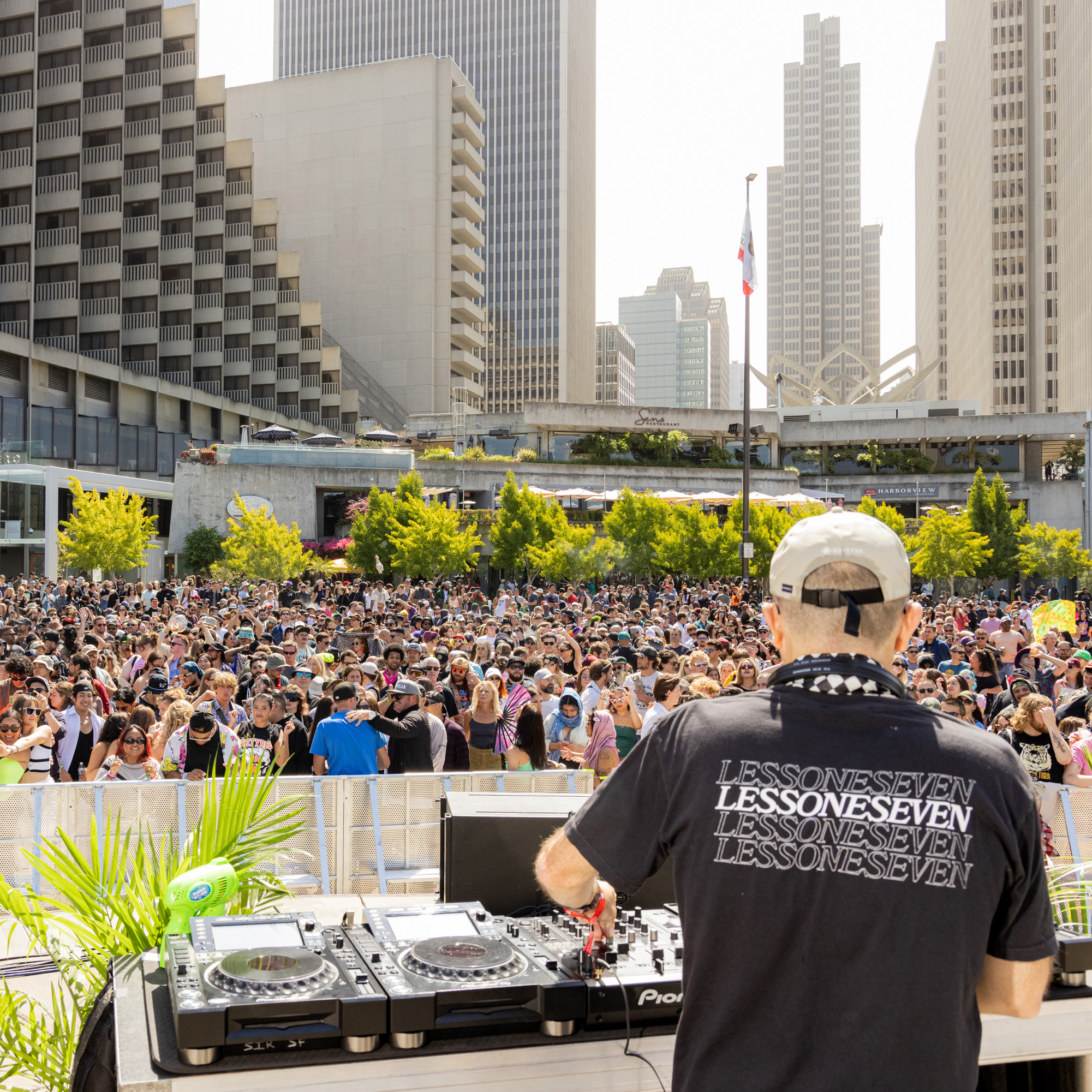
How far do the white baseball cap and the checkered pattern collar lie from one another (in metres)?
0.08

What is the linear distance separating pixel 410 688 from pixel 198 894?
16.1 feet

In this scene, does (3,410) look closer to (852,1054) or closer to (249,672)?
(249,672)

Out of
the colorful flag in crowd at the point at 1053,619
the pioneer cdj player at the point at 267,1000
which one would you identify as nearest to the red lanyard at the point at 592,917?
the pioneer cdj player at the point at 267,1000

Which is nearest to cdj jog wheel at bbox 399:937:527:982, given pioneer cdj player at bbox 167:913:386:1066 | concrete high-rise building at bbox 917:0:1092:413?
pioneer cdj player at bbox 167:913:386:1066

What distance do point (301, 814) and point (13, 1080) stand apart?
298 cm

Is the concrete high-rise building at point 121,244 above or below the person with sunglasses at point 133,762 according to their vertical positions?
above

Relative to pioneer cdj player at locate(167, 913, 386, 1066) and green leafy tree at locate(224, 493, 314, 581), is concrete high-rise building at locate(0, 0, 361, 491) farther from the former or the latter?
pioneer cdj player at locate(167, 913, 386, 1066)

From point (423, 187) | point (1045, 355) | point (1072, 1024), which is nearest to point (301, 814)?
point (1072, 1024)

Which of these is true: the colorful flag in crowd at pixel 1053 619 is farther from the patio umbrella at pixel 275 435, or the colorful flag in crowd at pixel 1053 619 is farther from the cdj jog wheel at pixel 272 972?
the patio umbrella at pixel 275 435

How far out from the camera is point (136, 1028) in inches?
97.7

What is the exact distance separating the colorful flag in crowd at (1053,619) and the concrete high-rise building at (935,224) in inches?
5195

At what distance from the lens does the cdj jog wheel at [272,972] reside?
2.42m

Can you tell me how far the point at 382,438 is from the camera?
51875 mm

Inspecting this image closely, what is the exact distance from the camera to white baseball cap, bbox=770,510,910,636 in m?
2.05
